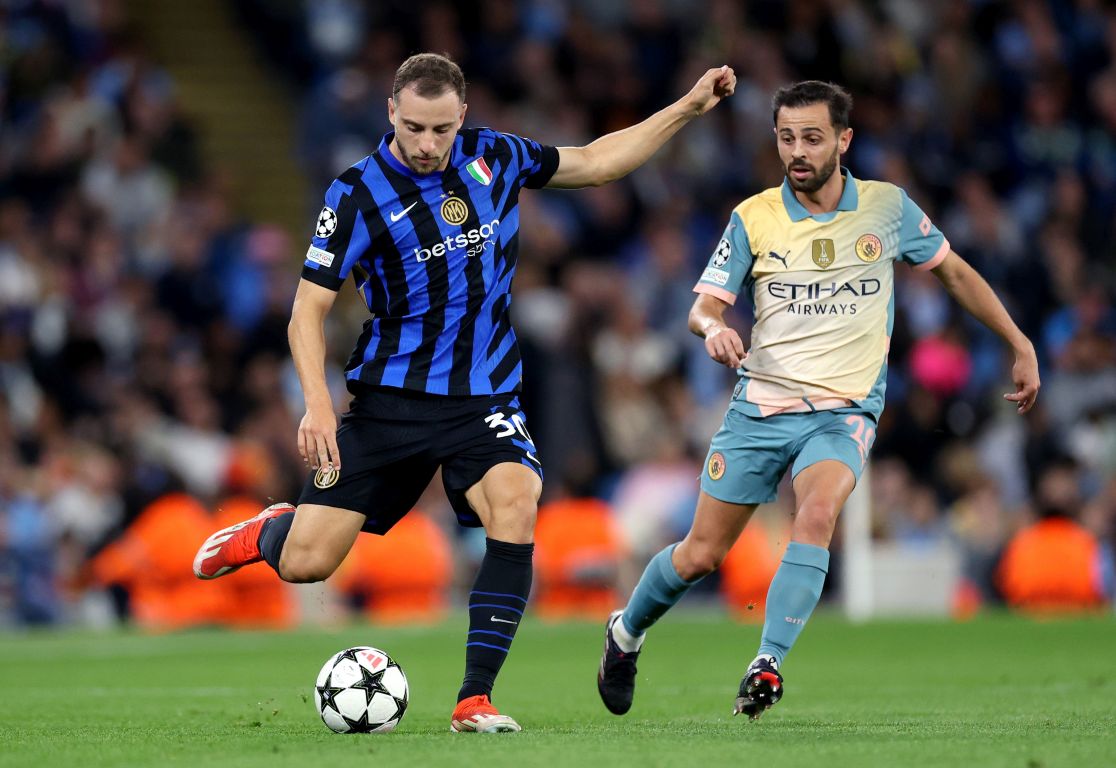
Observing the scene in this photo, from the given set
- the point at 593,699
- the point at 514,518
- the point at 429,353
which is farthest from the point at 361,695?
the point at 593,699

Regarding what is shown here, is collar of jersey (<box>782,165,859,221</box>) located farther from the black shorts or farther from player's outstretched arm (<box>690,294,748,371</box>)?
the black shorts

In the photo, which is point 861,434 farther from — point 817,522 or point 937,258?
point 937,258

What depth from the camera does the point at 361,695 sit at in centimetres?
685

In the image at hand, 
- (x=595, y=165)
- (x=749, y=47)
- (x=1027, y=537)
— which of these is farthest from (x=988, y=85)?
(x=595, y=165)

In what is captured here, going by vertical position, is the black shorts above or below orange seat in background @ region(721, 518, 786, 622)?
below

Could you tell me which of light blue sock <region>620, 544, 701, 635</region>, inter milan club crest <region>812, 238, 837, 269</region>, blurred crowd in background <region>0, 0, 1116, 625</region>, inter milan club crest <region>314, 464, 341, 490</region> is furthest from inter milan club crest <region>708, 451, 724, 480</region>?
blurred crowd in background <region>0, 0, 1116, 625</region>

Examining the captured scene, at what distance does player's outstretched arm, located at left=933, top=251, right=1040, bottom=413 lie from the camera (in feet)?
24.4

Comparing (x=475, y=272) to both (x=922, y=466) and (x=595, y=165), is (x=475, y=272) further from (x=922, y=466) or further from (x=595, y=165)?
(x=922, y=466)

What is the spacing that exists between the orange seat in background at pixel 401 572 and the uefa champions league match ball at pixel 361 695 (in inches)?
366

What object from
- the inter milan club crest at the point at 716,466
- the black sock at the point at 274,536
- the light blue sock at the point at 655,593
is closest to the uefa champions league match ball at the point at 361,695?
the black sock at the point at 274,536

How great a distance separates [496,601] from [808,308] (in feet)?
5.61

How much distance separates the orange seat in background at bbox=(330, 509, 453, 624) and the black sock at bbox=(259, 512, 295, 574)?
8.66 metres

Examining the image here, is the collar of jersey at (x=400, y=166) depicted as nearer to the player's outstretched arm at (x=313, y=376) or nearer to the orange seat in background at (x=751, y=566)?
the player's outstretched arm at (x=313, y=376)

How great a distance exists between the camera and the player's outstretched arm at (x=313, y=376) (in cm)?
675
